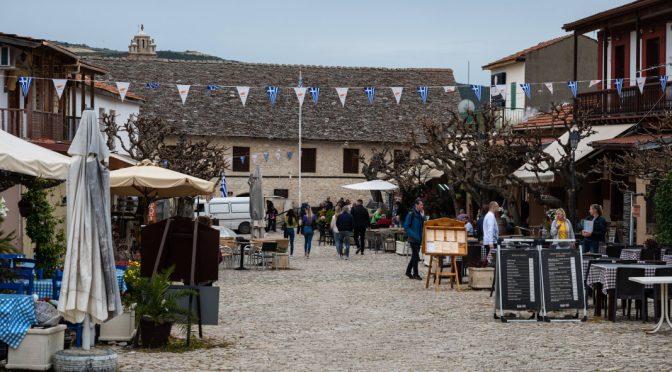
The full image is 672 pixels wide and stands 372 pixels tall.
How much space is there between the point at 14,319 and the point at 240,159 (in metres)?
55.1

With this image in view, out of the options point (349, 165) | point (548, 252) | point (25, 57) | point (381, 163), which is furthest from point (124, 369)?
point (349, 165)

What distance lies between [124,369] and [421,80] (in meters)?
62.5

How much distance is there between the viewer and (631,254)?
2105 cm

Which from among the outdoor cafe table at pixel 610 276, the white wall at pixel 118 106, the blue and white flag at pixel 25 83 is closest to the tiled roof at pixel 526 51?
the white wall at pixel 118 106

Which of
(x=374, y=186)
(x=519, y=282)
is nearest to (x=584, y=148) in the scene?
(x=374, y=186)

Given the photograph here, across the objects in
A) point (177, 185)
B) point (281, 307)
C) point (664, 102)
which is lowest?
point (281, 307)

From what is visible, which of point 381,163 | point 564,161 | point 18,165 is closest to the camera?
point 18,165

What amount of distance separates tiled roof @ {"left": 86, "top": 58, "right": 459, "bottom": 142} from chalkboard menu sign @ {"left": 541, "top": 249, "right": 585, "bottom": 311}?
47323 mm

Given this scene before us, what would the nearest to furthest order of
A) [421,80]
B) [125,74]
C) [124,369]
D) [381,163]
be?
1. [124,369]
2. [381,163]
3. [125,74]
4. [421,80]

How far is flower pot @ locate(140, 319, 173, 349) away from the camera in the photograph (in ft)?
44.7

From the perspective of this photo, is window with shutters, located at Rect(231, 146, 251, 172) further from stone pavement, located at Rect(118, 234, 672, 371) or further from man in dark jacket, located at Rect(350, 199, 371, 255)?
stone pavement, located at Rect(118, 234, 672, 371)

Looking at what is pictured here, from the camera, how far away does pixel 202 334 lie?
15.1 metres

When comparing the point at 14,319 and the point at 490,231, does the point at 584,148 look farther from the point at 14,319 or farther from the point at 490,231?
the point at 14,319

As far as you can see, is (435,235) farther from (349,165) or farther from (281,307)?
(349,165)
